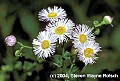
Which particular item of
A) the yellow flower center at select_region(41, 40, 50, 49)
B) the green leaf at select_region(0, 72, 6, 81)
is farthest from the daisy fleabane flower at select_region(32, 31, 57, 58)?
the green leaf at select_region(0, 72, 6, 81)

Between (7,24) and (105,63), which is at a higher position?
(7,24)

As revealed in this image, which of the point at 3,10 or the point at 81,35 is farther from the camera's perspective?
the point at 3,10

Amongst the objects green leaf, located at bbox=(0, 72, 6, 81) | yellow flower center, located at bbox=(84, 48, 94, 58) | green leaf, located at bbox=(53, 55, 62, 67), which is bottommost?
green leaf, located at bbox=(0, 72, 6, 81)

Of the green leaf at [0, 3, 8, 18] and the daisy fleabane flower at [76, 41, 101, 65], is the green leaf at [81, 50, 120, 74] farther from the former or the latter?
the green leaf at [0, 3, 8, 18]

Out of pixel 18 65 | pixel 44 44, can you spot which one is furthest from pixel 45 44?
pixel 18 65

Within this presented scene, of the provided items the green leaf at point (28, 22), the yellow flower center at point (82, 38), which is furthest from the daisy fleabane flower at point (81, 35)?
the green leaf at point (28, 22)

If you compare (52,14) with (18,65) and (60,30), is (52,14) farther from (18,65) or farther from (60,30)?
(18,65)
